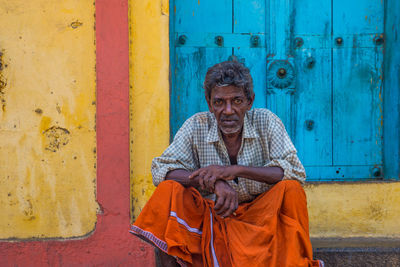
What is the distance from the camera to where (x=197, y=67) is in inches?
132

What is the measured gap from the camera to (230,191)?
7.11 feet

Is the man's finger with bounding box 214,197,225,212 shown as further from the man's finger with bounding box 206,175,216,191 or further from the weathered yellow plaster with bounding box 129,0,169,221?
the weathered yellow plaster with bounding box 129,0,169,221

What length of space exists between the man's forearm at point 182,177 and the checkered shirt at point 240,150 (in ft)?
0.10

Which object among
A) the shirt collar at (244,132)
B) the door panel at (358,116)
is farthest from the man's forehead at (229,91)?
the door panel at (358,116)

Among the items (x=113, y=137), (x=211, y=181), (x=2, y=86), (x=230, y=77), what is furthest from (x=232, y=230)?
(x=2, y=86)

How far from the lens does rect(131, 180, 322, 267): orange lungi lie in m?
2.09

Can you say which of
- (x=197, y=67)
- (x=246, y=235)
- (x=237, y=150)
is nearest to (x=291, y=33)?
(x=197, y=67)

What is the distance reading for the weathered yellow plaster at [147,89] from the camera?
304 centimetres

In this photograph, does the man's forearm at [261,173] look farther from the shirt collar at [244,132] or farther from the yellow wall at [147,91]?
the yellow wall at [147,91]

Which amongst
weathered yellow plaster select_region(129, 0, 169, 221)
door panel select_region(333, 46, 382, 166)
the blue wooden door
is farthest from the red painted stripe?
door panel select_region(333, 46, 382, 166)

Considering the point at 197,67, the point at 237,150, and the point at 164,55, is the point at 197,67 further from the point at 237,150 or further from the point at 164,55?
the point at 237,150

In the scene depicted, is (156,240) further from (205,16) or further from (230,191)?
(205,16)

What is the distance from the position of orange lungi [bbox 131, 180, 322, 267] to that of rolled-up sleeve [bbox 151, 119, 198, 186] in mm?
170

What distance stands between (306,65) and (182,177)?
5.21 ft
